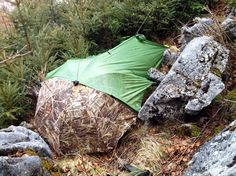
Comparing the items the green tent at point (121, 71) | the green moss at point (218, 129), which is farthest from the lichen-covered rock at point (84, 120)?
the green moss at point (218, 129)

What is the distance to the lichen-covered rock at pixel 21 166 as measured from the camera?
11.4 feet

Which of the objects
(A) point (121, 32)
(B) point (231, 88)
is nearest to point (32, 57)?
(A) point (121, 32)

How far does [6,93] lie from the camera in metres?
6.09

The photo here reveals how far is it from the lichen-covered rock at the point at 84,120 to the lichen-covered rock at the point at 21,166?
166cm

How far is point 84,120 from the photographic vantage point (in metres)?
5.23

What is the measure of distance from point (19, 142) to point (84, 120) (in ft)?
3.98

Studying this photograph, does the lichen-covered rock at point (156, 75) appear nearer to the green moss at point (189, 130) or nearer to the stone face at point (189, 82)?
the stone face at point (189, 82)

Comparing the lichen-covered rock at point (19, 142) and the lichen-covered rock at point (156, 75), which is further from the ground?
the lichen-covered rock at point (156, 75)

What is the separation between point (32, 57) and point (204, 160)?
407 cm

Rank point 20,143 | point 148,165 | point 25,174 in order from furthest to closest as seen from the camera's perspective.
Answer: point 148,165 < point 20,143 < point 25,174

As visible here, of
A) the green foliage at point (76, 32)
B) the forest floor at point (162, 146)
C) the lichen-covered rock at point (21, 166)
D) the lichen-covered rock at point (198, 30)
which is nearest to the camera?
the lichen-covered rock at point (21, 166)

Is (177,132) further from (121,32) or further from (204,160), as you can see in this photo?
(121,32)

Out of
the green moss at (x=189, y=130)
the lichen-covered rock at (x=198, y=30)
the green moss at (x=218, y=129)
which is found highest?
the lichen-covered rock at (x=198, y=30)

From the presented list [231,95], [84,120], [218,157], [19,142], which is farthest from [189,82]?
[19,142]
